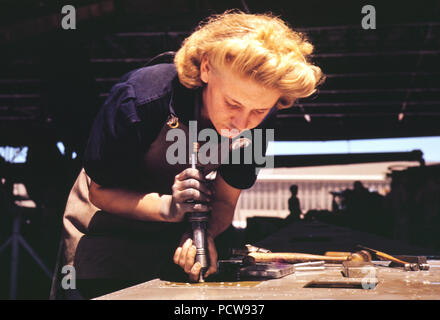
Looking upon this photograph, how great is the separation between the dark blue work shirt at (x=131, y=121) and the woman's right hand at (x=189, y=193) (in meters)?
0.25

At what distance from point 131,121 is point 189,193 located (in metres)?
0.32

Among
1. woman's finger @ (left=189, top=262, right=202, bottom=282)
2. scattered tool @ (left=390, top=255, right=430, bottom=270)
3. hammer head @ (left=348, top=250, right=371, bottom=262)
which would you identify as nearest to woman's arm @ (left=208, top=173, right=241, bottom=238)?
woman's finger @ (left=189, top=262, right=202, bottom=282)

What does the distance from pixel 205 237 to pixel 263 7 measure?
133 inches

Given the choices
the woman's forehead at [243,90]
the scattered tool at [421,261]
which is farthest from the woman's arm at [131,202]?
the scattered tool at [421,261]

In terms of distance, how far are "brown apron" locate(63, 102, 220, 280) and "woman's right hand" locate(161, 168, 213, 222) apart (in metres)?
0.34

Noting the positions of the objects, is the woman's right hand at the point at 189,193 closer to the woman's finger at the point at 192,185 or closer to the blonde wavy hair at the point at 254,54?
the woman's finger at the point at 192,185

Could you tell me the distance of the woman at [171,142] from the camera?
1448mm

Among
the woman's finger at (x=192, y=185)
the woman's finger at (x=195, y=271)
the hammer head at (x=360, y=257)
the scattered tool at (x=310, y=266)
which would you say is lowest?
the woman's finger at (x=195, y=271)

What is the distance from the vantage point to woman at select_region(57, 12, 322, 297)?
145cm

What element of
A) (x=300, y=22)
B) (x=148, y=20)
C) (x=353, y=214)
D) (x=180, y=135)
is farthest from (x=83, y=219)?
(x=353, y=214)

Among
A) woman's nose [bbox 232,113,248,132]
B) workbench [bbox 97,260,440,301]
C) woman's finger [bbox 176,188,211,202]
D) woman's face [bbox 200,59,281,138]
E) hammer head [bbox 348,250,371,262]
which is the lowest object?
workbench [bbox 97,260,440,301]

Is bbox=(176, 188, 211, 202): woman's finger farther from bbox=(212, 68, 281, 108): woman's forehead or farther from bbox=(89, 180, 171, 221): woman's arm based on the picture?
bbox=(212, 68, 281, 108): woman's forehead

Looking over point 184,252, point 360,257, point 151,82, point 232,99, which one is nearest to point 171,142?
point 151,82

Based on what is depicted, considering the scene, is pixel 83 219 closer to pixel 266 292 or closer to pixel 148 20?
pixel 266 292
